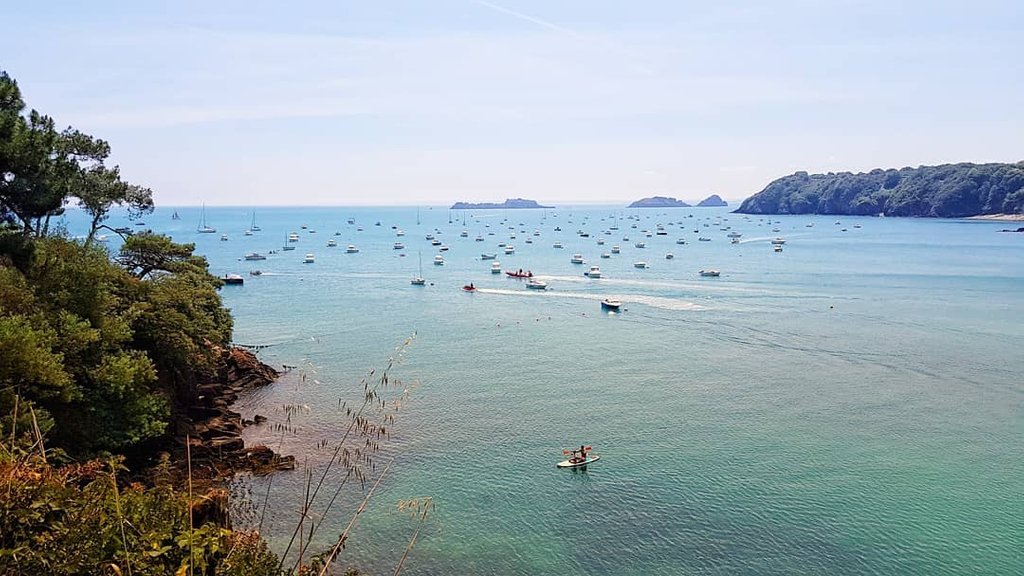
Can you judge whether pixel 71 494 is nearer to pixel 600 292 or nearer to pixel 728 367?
pixel 728 367

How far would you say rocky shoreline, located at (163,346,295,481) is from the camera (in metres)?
26.9

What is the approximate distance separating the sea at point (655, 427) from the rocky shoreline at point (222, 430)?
1078mm

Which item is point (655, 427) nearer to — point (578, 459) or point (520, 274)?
point (578, 459)

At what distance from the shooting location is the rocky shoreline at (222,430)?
26.9m

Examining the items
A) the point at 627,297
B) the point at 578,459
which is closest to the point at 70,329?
the point at 578,459

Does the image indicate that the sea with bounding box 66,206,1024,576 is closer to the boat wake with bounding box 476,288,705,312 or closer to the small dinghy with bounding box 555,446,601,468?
the small dinghy with bounding box 555,446,601,468

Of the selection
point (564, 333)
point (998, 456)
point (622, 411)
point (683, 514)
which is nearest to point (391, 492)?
point (683, 514)

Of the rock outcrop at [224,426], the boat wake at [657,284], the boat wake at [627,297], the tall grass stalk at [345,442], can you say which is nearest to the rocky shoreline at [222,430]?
the rock outcrop at [224,426]

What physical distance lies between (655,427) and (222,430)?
20.1m

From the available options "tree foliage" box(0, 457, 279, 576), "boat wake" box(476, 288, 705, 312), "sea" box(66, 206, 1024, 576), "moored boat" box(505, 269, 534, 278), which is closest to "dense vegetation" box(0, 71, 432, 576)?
"tree foliage" box(0, 457, 279, 576)

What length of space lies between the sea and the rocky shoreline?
1.08 meters

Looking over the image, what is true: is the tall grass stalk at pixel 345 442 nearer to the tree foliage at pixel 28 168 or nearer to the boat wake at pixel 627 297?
the tree foliage at pixel 28 168

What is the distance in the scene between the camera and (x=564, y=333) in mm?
56156

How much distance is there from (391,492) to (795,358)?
32.1 m
